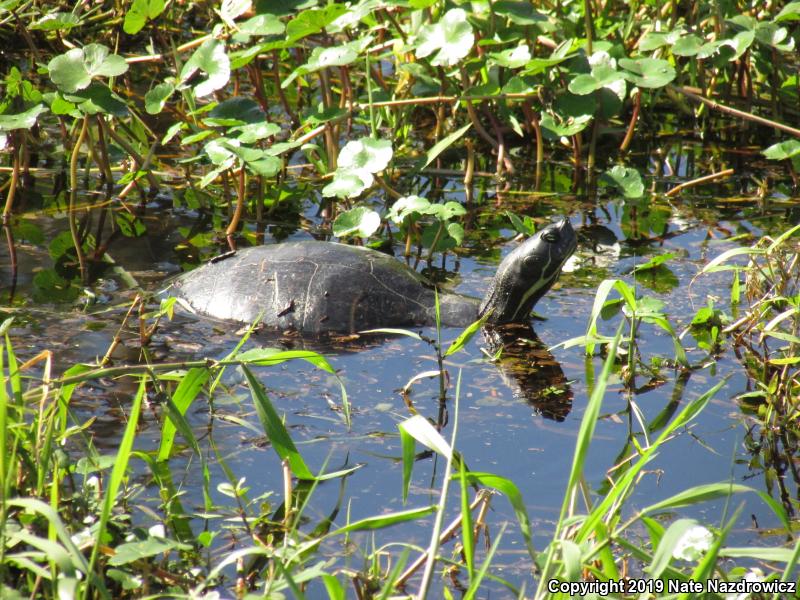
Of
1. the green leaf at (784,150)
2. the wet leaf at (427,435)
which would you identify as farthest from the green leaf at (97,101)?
the green leaf at (784,150)

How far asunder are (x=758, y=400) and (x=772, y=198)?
253 centimetres

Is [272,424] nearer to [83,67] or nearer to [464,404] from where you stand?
[464,404]

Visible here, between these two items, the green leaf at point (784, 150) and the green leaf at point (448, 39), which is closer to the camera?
the green leaf at point (448, 39)

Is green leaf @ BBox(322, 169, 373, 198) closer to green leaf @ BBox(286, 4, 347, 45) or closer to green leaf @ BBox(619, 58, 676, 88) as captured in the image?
green leaf @ BBox(286, 4, 347, 45)

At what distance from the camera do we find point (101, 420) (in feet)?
10.6

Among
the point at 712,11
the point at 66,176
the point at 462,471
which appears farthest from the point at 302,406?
the point at 712,11

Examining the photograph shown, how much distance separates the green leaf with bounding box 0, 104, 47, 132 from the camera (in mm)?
4422

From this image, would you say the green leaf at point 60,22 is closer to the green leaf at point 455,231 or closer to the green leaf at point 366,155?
the green leaf at point 366,155

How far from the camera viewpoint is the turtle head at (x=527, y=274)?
4.29m

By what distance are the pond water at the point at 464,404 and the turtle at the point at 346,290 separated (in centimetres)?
11

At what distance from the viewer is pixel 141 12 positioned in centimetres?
508

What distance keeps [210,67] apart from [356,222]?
3.62 ft

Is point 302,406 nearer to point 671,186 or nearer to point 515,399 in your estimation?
point 515,399

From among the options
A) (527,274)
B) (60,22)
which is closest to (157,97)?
(60,22)
